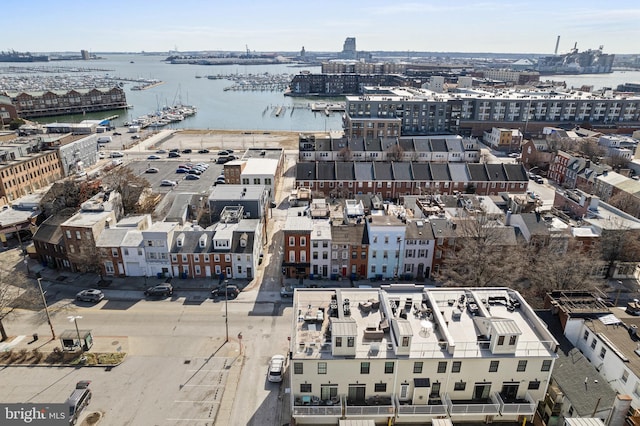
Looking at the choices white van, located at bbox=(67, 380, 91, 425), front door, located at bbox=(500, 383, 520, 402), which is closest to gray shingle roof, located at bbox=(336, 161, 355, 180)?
front door, located at bbox=(500, 383, 520, 402)

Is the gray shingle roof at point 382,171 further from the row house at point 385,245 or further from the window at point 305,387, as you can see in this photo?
the window at point 305,387

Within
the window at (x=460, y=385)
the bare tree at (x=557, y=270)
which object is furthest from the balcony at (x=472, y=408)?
the bare tree at (x=557, y=270)

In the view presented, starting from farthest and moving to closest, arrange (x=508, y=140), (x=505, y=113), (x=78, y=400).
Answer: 1. (x=505, y=113)
2. (x=508, y=140)
3. (x=78, y=400)

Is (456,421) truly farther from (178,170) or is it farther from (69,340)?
A: (178,170)

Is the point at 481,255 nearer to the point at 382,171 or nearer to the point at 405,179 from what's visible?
the point at 405,179

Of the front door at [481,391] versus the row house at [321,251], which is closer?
the front door at [481,391]

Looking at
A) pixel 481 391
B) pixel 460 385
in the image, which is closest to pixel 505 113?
pixel 481 391
